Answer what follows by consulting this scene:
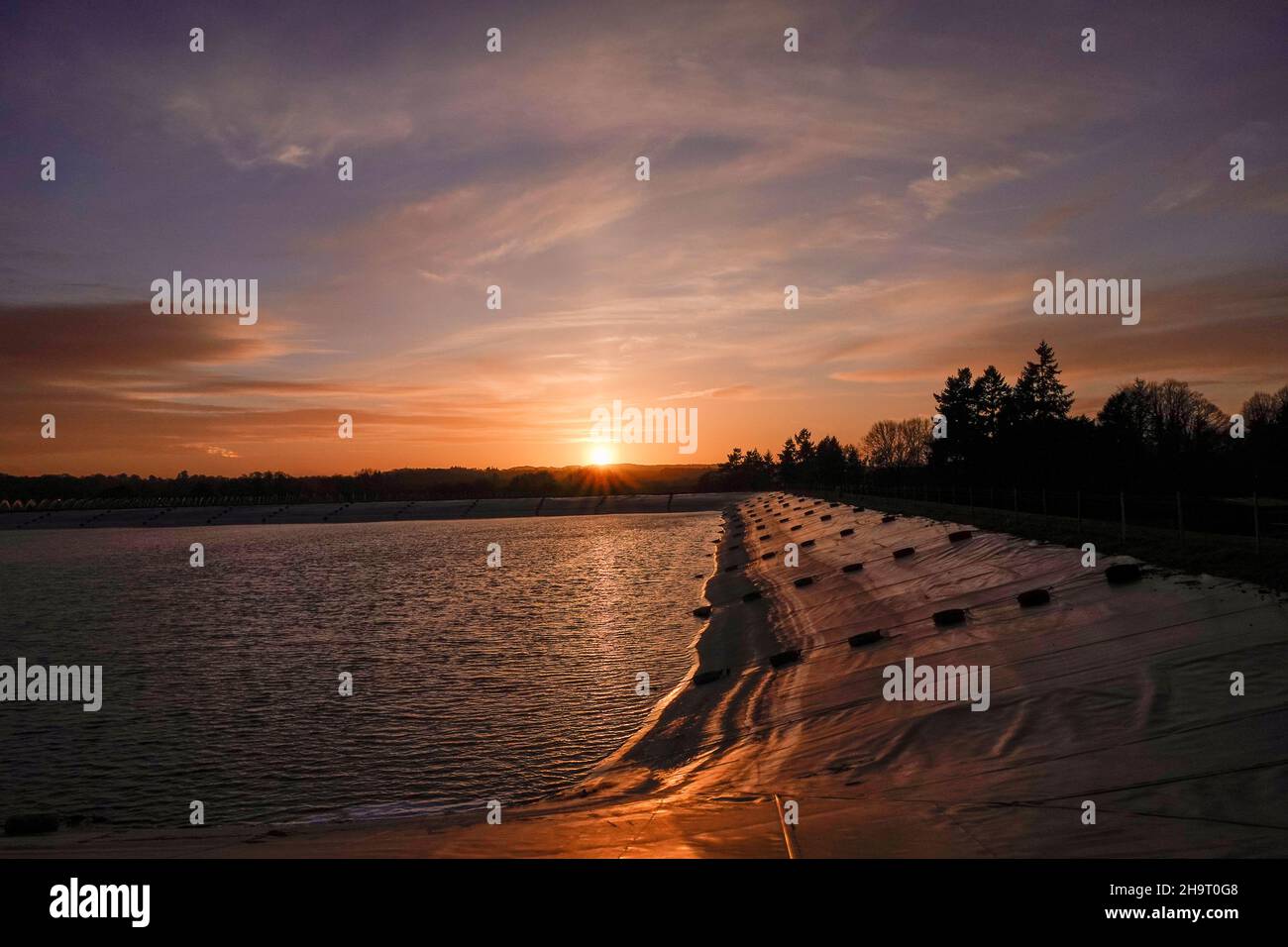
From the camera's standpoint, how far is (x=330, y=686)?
26.2 metres

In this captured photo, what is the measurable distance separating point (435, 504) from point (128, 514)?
67790mm

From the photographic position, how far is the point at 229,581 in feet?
200

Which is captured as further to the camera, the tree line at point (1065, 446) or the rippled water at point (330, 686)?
the tree line at point (1065, 446)

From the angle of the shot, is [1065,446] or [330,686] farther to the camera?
[1065,446]

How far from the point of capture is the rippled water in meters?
16.9

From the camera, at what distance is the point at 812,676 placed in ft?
72.2

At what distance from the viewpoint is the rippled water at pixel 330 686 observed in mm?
16859

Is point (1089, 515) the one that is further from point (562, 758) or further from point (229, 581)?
point (229, 581)

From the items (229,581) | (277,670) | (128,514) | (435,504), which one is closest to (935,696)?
(277,670)

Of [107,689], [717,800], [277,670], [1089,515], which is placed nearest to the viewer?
[717,800]

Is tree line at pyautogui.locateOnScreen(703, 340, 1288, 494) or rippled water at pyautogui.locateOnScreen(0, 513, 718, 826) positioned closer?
rippled water at pyautogui.locateOnScreen(0, 513, 718, 826)
